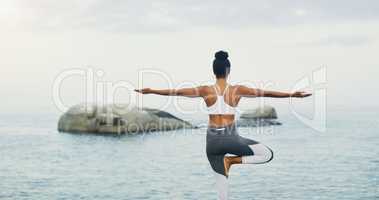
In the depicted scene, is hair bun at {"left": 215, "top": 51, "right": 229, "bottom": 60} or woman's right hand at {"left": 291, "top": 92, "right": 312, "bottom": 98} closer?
woman's right hand at {"left": 291, "top": 92, "right": 312, "bottom": 98}

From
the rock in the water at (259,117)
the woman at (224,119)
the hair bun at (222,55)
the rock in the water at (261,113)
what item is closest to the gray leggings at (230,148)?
the woman at (224,119)

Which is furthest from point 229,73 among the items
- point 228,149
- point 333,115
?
point 333,115

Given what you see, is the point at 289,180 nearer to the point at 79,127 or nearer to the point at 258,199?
the point at 258,199

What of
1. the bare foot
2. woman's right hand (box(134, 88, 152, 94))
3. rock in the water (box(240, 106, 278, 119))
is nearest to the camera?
woman's right hand (box(134, 88, 152, 94))

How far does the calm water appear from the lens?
56.9 ft

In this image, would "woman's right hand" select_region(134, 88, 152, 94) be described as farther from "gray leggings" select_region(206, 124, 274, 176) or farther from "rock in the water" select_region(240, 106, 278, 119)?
"rock in the water" select_region(240, 106, 278, 119)

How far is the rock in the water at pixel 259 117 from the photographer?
115ft

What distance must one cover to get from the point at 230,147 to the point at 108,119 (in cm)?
2433

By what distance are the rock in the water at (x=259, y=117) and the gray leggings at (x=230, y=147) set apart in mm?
27550

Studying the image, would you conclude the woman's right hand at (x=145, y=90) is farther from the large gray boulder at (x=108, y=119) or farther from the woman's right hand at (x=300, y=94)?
the large gray boulder at (x=108, y=119)

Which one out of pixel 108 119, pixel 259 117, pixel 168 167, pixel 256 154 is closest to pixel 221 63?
pixel 256 154

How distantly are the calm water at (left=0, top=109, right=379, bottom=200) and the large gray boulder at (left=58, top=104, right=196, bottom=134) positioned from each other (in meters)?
0.53

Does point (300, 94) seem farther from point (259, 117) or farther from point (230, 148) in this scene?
point (259, 117)

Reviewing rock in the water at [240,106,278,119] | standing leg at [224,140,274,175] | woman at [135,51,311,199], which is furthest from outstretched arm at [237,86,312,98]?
rock in the water at [240,106,278,119]
